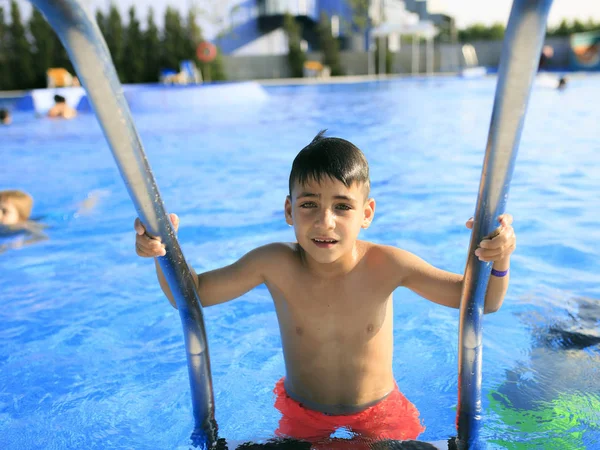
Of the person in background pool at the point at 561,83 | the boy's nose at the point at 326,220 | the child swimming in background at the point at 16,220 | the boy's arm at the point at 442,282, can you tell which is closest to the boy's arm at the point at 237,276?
the boy's nose at the point at 326,220

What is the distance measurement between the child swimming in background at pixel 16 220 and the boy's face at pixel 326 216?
14.1 feet

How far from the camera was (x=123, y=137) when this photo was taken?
1267 millimetres

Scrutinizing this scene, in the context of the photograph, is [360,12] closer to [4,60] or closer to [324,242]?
[4,60]

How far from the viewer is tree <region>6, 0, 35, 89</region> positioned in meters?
22.5

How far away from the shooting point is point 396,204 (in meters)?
6.54

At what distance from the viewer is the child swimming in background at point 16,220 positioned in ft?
18.2

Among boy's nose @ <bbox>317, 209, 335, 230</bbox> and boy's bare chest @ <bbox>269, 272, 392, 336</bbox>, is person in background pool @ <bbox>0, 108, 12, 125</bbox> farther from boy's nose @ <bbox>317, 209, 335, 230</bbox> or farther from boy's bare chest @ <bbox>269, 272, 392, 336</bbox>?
boy's nose @ <bbox>317, 209, 335, 230</bbox>

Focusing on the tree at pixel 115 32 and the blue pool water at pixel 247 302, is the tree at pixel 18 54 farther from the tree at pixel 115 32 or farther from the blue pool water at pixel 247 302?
the blue pool water at pixel 247 302

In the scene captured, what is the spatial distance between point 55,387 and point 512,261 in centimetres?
329

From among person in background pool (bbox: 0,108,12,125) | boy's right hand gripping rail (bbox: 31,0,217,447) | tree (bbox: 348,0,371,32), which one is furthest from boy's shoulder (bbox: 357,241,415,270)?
tree (bbox: 348,0,371,32)

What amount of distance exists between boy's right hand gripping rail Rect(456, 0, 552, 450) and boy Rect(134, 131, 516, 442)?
36 cm

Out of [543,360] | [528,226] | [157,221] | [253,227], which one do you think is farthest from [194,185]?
[157,221]

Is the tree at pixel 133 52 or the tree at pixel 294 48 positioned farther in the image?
the tree at pixel 294 48

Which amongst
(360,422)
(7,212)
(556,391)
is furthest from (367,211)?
(7,212)
